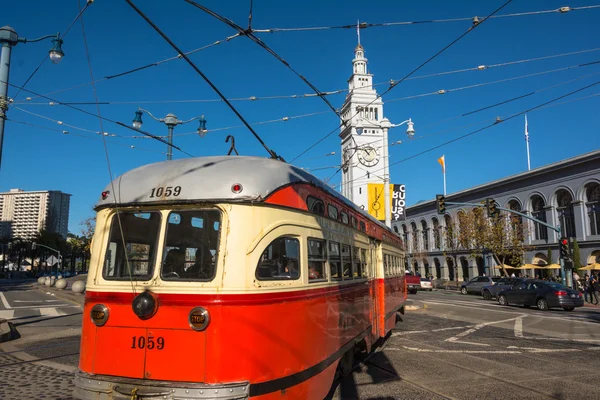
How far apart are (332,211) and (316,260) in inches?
38.2

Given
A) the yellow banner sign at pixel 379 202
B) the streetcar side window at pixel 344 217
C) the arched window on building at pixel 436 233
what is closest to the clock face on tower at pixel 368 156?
the yellow banner sign at pixel 379 202

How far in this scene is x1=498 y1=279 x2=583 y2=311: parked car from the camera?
20.2 m

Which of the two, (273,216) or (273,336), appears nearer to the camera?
(273,336)

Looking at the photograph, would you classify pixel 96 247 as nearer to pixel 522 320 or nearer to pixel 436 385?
pixel 436 385

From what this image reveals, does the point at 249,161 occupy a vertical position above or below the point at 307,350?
above

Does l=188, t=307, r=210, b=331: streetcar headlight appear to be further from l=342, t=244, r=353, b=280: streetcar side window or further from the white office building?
the white office building

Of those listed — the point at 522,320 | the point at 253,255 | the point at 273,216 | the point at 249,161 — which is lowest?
the point at 522,320

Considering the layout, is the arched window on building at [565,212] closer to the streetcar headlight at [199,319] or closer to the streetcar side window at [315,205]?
the streetcar side window at [315,205]

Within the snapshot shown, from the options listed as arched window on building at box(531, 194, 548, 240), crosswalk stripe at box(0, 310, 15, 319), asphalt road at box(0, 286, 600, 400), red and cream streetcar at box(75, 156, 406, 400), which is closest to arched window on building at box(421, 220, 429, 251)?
arched window on building at box(531, 194, 548, 240)

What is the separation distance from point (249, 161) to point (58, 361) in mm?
6631

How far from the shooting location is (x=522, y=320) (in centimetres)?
1605

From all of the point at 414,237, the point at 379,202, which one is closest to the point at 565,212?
the point at 379,202

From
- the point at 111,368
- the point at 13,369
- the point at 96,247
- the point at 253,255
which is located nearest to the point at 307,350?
the point at 253,255

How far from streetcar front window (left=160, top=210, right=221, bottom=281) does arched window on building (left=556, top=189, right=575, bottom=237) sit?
139 ft
